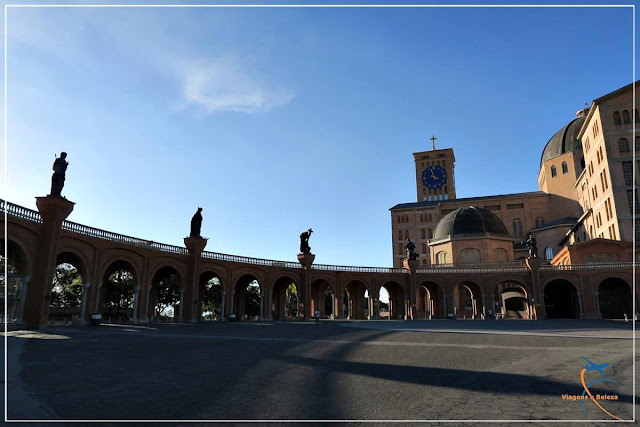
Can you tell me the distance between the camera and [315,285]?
4897cm

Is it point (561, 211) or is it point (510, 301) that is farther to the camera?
point (561, 211)

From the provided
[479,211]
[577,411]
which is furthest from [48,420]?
[479,211]

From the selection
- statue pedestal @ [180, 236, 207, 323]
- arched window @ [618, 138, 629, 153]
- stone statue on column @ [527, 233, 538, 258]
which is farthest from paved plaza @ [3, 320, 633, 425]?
arched window @ [618, 138, 629, 153]

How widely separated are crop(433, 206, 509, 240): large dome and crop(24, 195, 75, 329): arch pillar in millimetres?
48133

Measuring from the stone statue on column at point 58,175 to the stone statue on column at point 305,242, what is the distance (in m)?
24.4

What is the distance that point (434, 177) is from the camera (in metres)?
91.9

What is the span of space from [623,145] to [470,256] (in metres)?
22.2

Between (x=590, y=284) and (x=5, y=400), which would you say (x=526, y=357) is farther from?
(x=590, y=284)

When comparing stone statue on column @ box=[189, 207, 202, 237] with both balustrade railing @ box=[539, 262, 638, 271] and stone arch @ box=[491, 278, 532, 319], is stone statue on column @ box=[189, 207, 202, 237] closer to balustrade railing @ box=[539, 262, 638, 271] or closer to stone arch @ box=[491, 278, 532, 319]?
balustrade railing @ box=[539, 262, 638, 271]

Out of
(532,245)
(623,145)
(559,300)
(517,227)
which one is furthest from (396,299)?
(517,227)

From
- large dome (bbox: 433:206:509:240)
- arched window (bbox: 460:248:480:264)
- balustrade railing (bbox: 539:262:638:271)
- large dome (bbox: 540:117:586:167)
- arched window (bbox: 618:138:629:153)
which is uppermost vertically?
large dome (bbox: 540:117:586:167)

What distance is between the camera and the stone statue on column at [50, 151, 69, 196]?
23125mm

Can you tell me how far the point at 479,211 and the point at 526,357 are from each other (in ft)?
163

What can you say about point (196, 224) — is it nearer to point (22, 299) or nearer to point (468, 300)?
point (22, 299)
